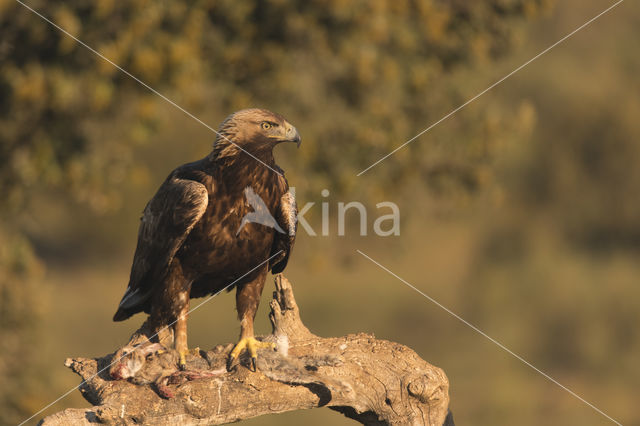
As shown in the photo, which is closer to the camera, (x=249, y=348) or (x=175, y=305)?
(x=249, y=348)

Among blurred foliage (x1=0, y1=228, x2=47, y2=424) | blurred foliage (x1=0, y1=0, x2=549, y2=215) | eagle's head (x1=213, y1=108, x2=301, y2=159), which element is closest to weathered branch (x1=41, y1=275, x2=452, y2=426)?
eagle's head (x1=213, y1=108, x2=301, y2=159)

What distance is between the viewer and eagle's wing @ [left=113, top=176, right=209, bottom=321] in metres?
6.35

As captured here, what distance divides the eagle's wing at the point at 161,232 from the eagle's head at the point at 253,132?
1.27ft

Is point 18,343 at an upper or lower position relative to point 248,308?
lower

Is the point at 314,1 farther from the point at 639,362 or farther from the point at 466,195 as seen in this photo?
the point at 639,362

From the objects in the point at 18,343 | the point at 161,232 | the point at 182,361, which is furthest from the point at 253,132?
the point at 18,343

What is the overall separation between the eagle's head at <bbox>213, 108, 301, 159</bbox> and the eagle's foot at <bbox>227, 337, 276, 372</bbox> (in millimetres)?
1396

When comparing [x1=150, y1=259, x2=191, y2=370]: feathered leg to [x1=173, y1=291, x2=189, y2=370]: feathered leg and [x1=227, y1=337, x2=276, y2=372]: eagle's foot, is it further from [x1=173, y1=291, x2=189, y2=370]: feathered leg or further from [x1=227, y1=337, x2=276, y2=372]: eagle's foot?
[x1=227, y1=337, x2=276, y2=372]: eagle's foot

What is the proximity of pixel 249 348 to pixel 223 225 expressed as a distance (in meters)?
0.94

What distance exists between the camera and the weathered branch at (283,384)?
5992mm

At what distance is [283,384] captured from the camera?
6.25 meters

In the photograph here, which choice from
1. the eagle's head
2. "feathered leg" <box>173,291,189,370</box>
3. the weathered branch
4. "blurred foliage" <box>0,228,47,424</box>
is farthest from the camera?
"blurred foliage" <box>0,228,47,424</box>

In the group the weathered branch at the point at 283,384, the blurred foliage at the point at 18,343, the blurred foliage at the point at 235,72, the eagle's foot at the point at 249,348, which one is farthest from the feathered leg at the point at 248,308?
the blurred foliage at the point at 18,343

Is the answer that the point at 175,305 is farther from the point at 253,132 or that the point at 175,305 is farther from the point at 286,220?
the point at 253,132
